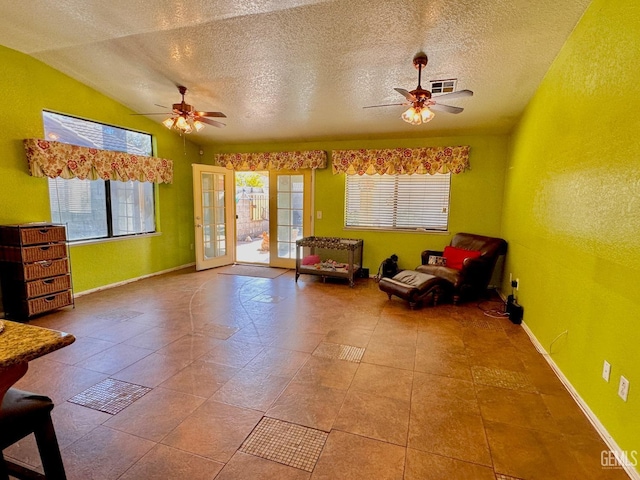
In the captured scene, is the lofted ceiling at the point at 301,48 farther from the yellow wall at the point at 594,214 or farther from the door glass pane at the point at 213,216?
the door glass pane at the point at 213,216

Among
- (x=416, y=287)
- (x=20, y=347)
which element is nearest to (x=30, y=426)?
(x=20, y=347)

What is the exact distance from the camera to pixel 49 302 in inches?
145

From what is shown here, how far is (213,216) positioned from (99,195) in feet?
6.20

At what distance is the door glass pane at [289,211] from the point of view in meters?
6.16

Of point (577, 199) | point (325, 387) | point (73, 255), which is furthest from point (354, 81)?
point (73, 255)

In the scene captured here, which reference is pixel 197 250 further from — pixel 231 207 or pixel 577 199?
pixel 577 199

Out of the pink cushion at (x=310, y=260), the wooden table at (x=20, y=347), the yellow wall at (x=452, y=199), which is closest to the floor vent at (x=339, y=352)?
the wooden table at (x=20, y=347)

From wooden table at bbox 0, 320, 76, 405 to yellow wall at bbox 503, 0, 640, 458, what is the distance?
8.31 ft

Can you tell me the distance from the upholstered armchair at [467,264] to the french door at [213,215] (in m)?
3.79

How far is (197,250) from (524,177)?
520 cm

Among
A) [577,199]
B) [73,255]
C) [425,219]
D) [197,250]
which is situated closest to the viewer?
[577,199]

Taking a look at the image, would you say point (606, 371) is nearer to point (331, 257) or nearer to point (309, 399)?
point (309, 399)

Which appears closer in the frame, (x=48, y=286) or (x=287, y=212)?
(x=48, y=286)

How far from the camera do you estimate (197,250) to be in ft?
19.5
